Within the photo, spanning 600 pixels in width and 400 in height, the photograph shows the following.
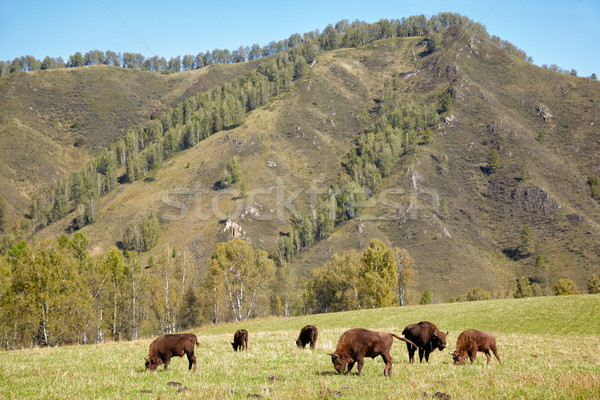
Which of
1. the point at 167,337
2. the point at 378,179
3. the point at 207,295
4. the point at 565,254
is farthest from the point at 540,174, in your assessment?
the point at 167,337

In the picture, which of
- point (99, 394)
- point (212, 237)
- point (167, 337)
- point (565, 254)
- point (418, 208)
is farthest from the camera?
point (418, 208)

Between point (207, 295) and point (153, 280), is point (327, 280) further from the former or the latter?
point (153, 280)

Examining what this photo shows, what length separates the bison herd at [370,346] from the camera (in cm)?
1371

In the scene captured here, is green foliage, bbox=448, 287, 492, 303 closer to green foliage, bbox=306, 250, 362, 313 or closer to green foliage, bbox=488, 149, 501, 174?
green foliage, bbox=306, 250, 362, 313

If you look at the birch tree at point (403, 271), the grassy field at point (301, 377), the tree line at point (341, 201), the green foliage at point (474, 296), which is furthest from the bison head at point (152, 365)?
the tree line at point (341, 201)

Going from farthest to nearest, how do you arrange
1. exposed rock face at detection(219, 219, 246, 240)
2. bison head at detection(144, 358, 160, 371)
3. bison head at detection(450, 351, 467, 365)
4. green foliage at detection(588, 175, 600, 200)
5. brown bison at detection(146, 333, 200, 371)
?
green foliage at detection(588, 175, 600, 200) → exposed rock face at detection(219, 219, 246, 240) → bison head at detection(450, 351, 467, 365) → brown bison at detection(146, 333, 200, 371) → bison head at detection(144, 358, 160, 371)

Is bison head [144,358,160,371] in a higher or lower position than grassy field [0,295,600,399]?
higher

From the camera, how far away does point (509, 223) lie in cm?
15738

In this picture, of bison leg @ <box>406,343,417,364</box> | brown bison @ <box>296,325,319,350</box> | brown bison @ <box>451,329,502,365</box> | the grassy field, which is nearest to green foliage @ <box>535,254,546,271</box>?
the grassy field

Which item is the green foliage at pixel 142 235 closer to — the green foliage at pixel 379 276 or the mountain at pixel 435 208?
the mountain at pixel 435 208

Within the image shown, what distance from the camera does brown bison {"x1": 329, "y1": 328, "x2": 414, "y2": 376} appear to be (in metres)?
13.6

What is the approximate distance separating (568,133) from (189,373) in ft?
756

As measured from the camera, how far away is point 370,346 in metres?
13.7

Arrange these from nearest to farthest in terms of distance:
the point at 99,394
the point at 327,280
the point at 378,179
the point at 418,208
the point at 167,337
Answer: the point at 99,394
the point at 167,337
the point at 327,280
the point at 418,208
the point at 378,179
